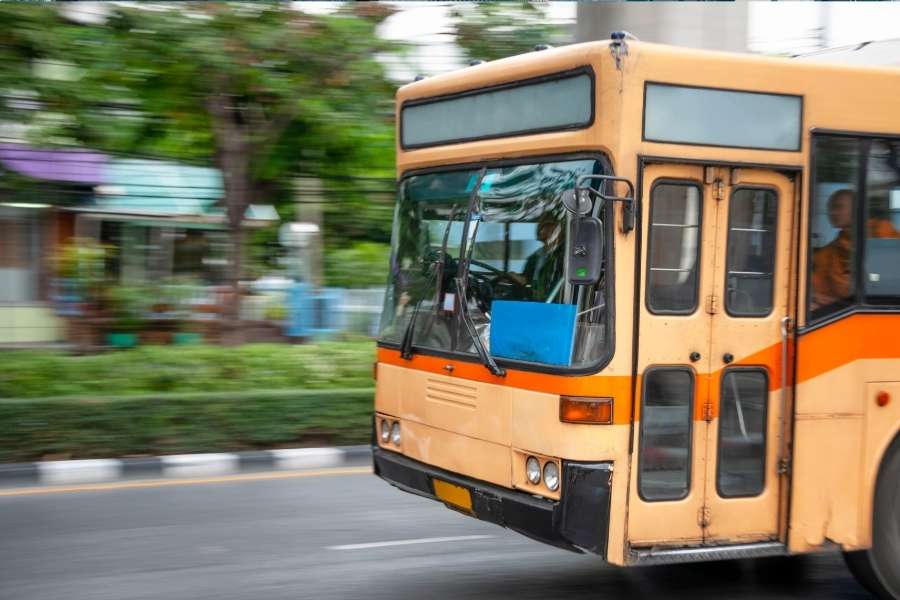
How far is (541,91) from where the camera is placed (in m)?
5.34

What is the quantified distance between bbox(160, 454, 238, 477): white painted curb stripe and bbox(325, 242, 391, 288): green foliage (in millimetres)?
5098

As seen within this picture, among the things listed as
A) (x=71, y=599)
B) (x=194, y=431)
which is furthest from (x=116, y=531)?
(x=194, y=431)

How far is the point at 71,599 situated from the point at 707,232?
145 inches

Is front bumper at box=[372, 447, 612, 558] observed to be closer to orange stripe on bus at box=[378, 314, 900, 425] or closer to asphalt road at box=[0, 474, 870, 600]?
orange stripe on bus at box=[378, 314, 900, 425]

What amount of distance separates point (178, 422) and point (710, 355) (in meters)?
5.83

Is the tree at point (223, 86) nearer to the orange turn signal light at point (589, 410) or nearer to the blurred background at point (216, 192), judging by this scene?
the blurred background at point (216, 192)

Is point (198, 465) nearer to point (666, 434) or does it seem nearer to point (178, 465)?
point (178, 465)

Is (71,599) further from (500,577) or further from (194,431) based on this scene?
(194,431)

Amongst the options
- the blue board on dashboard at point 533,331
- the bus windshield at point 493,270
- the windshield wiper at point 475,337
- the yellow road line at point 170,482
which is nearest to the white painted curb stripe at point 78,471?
the yellow road line at point 170,482

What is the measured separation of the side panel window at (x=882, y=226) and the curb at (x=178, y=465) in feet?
17.6

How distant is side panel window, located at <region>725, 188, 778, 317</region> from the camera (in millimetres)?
5309

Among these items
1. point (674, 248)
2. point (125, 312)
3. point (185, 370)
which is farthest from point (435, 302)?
point (125, 312)

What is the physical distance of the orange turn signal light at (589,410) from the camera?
4973mm

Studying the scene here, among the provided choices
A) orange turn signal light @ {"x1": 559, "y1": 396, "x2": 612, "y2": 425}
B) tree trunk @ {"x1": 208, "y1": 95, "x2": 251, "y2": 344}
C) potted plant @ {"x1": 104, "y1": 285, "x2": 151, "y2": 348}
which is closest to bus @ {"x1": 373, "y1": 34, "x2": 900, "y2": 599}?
orange turn signal light @ {"x1": 559, "y1": 396, "x2": 612, "y2": 425}
